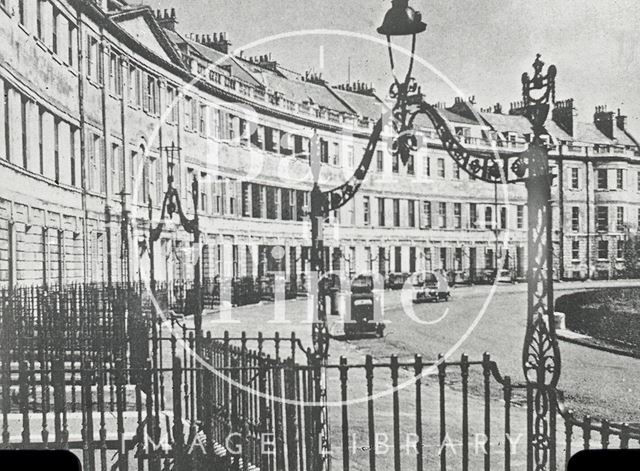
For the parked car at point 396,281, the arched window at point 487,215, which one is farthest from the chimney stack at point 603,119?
the parked car at point 396,281

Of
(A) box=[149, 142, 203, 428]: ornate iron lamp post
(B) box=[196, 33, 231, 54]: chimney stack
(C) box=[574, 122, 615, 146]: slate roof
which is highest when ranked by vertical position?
(B) box=[196, 33, 231, 54]: chimney stack

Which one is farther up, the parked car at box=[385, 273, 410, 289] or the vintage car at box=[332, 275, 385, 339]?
the parked car at box=[385, 273, 410, 289]

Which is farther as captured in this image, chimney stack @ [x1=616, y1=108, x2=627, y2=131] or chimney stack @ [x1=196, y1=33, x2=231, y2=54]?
chimney stack @ [x1=616, y1=108, x2=627, y2=131]

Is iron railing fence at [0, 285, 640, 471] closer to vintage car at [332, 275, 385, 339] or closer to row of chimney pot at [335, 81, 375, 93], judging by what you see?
row of chimney pot at [335, 81, 375, 93]

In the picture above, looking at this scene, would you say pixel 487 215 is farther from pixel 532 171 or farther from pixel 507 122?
pixel 532 171

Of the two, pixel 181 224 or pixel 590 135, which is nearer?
pixel 181 224

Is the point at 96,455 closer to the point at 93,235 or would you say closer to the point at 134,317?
the point at 134,317

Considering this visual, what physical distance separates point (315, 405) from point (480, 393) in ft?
12.0

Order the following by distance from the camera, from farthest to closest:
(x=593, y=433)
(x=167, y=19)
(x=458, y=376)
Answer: (x=458, y=376) → (x=593, y=433) → (x=167, y=19)

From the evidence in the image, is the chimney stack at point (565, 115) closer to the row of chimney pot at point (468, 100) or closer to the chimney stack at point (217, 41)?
the row of chimney pot at point (468, 100)

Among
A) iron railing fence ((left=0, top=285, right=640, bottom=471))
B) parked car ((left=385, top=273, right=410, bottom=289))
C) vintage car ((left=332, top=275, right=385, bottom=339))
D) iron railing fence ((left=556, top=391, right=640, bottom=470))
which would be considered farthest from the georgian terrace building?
vintage car ((left=332, top=275, right=385, bottom=339))

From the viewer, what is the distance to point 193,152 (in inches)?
205

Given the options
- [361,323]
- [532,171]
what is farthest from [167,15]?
[361,323]

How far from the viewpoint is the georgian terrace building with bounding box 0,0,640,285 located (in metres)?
4.45
